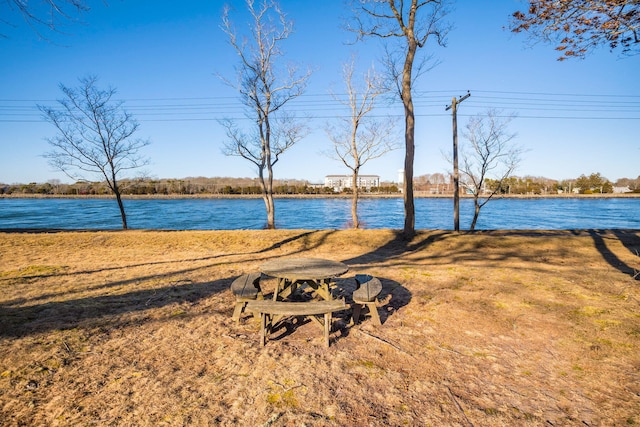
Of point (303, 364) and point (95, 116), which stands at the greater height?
point (95, 116)

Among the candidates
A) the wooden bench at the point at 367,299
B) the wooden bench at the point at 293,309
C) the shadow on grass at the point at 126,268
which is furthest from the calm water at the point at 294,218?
the wooden bench at the point at 293,309

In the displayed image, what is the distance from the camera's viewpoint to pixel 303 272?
414 centimetres

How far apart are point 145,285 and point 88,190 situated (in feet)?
345

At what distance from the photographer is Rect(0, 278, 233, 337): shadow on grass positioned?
4004 mm

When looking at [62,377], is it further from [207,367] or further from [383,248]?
[383,248]

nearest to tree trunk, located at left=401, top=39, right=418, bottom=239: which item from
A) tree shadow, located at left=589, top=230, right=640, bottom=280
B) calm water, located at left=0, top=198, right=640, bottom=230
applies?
tree shadow, located at left=589, top=230, right=640, bottom=280

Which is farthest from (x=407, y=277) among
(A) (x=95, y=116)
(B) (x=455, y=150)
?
(A) (x=95, y=116)

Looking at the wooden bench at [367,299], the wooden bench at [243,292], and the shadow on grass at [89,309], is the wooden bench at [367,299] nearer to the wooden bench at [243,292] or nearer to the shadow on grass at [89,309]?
the wooden bench at [243,292]

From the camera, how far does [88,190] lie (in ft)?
290

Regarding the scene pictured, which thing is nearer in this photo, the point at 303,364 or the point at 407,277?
the point at 303,364

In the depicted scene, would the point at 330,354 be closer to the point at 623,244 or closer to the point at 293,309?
the point at 293,309

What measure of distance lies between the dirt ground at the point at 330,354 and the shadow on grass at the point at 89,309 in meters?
0.03

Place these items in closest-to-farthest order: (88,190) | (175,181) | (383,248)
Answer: (383,248) → (88,190) → (175,181)

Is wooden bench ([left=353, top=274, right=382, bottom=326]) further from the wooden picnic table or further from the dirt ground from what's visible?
the wooden picnic table
